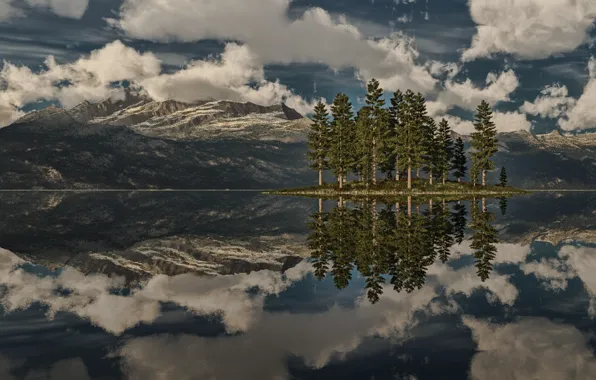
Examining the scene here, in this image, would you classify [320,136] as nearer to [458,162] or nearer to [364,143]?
[364,143]

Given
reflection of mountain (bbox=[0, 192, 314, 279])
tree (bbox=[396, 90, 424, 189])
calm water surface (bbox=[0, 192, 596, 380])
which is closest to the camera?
calm water surface (bbox=[0, 192, 596, 380])

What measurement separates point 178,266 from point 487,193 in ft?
409

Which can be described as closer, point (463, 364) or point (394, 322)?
point (463, 364)

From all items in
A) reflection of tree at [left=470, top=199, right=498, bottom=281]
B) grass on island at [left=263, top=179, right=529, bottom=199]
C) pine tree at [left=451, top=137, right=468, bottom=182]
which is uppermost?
pine tree at [left=451, top=137, right=468, bottom=182]

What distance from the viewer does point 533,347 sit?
1355 cm

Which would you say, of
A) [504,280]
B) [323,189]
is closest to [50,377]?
[504,280]

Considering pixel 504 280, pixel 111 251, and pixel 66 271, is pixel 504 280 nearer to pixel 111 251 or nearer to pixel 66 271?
pixel 66 271

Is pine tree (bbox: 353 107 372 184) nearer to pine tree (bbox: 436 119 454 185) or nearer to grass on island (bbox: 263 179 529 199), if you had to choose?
grass on island (bbox: 263 179 529 199)

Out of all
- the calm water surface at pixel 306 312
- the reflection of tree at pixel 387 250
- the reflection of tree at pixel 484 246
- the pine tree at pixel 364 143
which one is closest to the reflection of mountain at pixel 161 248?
the calm water surface at pixel 306 312

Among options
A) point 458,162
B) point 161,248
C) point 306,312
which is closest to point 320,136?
point 458,162

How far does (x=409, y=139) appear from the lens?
400ft

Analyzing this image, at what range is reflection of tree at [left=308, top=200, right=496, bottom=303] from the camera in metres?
23.1

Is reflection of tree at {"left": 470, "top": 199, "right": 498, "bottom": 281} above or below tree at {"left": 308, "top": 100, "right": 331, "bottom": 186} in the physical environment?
below

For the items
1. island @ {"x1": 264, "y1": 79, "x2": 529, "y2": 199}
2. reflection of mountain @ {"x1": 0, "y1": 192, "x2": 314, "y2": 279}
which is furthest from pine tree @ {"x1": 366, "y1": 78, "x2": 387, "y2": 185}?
reflection of mountain @ {"x1": 0, "y1": 192, "x2": 314, "y2": 279}
